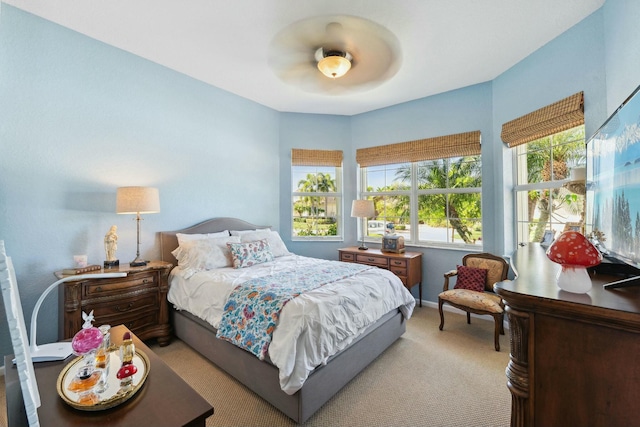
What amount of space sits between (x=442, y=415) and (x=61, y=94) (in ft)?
13.5

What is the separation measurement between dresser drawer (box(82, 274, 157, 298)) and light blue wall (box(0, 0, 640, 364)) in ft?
1.66

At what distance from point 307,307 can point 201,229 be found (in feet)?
7.22

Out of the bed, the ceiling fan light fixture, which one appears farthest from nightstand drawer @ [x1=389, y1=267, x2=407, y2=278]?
the ceiling fan light fixture

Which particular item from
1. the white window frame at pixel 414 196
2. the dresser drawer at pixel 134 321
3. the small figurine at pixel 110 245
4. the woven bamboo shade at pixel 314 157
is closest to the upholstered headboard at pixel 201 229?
the small figurine at pixel 110 245

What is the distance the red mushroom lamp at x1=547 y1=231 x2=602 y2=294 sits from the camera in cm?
93

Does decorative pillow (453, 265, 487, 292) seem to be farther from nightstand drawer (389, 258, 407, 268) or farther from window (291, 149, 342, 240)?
window (291, 149, 342, 240)

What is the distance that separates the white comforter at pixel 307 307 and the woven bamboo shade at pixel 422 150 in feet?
→ 6.76

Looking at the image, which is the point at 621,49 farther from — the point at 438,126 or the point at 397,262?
the point at 397,262

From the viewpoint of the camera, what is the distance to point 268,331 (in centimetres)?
181

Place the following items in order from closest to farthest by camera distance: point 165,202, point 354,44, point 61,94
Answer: point 354,44 → point 61,94 → point 165,202

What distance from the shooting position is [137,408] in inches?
41.2

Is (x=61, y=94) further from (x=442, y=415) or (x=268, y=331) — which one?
(x=442, y=415)

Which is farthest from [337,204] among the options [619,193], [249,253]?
[619,193]

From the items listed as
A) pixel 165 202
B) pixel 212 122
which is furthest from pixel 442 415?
pixel 212 122
